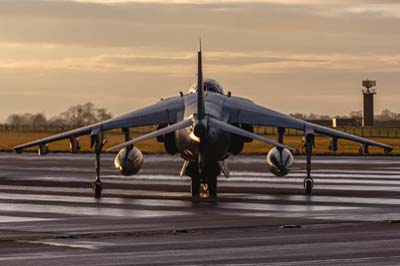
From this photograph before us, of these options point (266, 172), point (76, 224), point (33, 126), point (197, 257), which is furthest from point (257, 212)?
point (33, 126)

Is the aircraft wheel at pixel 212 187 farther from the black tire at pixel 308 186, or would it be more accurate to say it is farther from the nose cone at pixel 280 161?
the black tire at pixel 308 186

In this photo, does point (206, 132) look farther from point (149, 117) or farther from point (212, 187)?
point (149, 117)

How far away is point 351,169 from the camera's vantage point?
52.2m

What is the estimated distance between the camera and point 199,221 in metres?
25.7

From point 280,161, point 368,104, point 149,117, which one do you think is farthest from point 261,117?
point 368,104

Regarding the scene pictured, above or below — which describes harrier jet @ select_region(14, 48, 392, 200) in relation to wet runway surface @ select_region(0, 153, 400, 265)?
above

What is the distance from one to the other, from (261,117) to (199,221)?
1010 centimetres

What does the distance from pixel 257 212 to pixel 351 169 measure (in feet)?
79.7

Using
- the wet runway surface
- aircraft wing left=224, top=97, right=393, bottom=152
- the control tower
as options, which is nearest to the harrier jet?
aircraft wing left=224, top=97, right=393, bottom=152

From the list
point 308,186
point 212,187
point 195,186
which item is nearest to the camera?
A: point 212,187

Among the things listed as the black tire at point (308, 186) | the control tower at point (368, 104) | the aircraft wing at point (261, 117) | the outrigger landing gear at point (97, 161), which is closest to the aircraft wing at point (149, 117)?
the outrigger landing gear at point (97, 161)

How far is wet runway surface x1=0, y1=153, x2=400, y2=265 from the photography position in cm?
1886

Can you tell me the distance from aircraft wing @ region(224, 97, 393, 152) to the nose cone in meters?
0.82

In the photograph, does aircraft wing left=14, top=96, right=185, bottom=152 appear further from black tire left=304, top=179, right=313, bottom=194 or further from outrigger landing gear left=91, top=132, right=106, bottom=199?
black tire left=304, top=179, right=313, bottom=194
